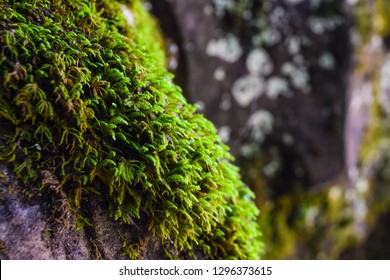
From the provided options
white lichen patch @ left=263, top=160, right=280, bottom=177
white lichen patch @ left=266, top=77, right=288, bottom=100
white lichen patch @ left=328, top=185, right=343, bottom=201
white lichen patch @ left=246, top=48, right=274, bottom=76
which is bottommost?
white lichen patch @ left=328, top=185, right=343, bottom=201

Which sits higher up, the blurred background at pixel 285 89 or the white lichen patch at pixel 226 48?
the white lichen patch at pixel 226 48

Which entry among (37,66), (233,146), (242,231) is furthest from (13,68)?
(233,146)

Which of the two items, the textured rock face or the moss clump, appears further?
the textured rock face

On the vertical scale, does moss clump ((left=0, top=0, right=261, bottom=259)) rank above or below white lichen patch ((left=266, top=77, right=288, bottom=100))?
above

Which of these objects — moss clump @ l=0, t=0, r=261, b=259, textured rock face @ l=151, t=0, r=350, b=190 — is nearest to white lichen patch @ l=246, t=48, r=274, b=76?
textured rock face @ l=151, t=0, r=350, b=190

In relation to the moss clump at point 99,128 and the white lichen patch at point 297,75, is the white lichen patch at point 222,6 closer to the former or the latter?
the white lichen patch at point 297,75

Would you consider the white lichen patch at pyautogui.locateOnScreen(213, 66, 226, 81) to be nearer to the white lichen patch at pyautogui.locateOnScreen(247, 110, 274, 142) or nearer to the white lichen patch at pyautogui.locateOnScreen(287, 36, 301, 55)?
the white lichen patch at pyautogui.locateOnScreen(247, 110, 274, 142)

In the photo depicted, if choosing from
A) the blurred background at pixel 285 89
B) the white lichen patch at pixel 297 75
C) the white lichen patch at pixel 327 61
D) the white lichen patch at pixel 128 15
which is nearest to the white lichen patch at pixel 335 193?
the blurred background at pixel 285 89
